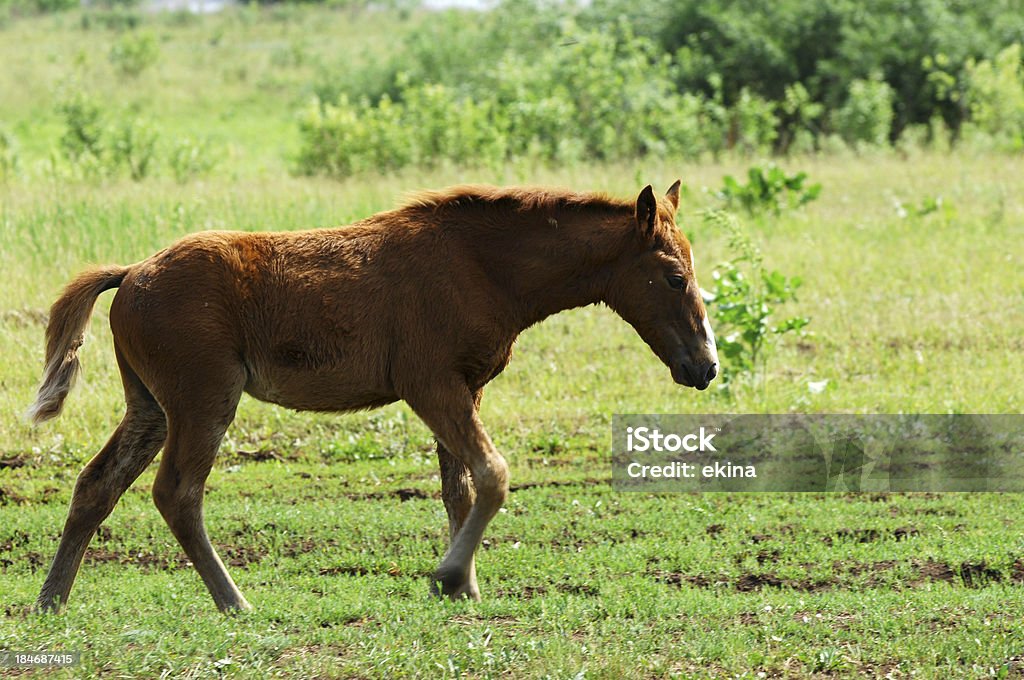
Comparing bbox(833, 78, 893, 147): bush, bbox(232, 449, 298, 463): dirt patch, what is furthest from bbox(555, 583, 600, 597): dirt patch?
bbox(833, 78, 893, 147): bush

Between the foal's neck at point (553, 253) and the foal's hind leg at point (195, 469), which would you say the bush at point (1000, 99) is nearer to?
the foal's neck at point (553, 253)

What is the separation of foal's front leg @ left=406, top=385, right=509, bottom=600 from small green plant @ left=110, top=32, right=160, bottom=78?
109 ft

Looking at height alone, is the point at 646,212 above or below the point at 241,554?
above

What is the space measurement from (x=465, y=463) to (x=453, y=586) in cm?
69

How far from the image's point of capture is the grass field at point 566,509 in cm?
588

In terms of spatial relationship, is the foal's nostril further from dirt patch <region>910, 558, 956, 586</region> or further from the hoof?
dirt patch <region>910, 558, 956, 586</region>

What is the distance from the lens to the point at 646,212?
6.57m

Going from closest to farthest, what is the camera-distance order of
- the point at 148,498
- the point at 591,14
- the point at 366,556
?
the point at 366,556 → the point at 148,498 → the point at 591,14

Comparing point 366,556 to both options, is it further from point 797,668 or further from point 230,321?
point 797,668

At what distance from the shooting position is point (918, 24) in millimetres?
26047

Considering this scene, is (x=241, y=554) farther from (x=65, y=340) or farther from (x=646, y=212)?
(x=646, y=212)

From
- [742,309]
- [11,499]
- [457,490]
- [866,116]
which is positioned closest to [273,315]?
[457,490]

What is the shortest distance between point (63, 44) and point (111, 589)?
126ft

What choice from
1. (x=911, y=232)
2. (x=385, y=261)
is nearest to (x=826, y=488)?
(x=385, y=261)
